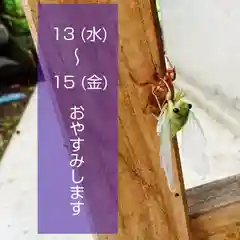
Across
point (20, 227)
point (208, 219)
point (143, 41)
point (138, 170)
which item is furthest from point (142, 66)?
point (20, 227)

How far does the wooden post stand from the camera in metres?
0.63

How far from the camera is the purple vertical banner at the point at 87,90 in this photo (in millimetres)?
637

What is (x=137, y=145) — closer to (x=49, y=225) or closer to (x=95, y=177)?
(x=95, y=177)

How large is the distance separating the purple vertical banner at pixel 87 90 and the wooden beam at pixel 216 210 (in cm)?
11

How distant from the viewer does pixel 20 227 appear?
1.12 metres

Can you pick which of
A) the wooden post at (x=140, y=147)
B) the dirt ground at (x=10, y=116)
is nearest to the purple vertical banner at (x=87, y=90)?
the wooden post at (x=140, y=147)

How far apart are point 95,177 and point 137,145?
0.25ft

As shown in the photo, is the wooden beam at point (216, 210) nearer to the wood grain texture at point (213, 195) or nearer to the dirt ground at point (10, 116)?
the wood grain texture at point (213, 195)

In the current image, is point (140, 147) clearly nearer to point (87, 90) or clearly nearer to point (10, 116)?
point (87, 90)

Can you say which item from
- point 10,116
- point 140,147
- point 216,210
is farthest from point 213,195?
point 10,116

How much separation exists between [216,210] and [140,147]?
16 cm

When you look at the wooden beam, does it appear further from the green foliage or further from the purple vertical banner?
the green foliage

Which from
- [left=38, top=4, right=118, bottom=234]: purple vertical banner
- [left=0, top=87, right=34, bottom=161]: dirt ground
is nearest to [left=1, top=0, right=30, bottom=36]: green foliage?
→ [left=0, top=87, right=34, bottom=161]: dirt ground

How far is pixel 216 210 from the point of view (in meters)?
0.79
